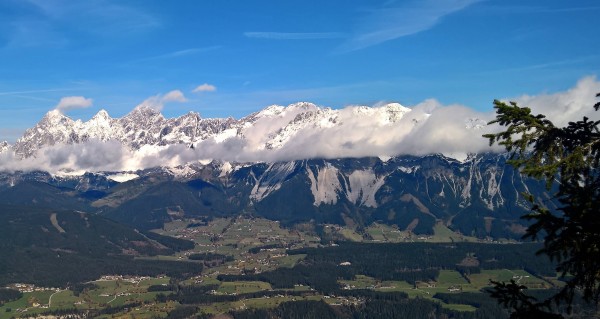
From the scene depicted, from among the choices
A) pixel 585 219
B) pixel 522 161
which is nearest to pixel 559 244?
pixel 585 219

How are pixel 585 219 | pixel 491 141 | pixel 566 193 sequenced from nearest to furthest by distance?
Answer: pixel 585 219 → pixel 566 193 → pixel 491 141

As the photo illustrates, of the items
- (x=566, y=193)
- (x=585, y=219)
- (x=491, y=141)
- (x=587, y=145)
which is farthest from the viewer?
(x=491, y=141)

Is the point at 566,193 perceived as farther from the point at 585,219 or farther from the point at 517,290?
the point at 517,290

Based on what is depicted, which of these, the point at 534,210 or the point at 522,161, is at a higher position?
the point at 522,161

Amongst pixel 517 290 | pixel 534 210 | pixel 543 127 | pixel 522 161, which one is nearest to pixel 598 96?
pixel 543 127

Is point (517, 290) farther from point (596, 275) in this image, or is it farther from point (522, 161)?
point (522, 161)

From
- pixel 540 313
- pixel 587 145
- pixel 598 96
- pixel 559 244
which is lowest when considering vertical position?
pixel 540 313

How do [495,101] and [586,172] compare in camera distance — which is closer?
[586,172]
